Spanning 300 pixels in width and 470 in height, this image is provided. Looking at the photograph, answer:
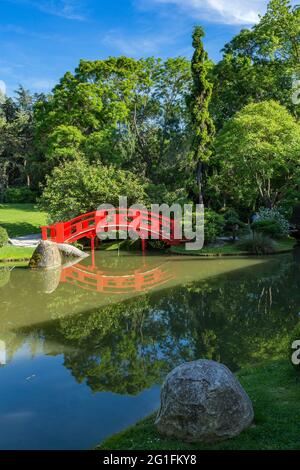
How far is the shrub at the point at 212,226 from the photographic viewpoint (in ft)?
71.7

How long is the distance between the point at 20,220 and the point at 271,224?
16.2 meters

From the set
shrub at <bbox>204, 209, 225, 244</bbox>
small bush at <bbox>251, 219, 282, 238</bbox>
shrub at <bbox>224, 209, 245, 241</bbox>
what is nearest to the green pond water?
shrub at <bbox>204, 209, 225, 244</bbox>

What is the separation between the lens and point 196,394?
475 centimetres

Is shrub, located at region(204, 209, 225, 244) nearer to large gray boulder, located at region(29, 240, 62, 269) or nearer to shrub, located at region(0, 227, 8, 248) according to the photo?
large gray boulder, located at region(29, 240, 62, 269)

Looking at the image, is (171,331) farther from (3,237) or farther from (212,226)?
(3,237)

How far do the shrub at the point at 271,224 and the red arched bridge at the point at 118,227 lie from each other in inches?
167

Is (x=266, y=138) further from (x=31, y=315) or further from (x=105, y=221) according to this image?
(x=31, y=315)

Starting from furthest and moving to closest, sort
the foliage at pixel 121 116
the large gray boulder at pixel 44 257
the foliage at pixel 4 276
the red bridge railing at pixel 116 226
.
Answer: the foliage at pixel 121 116 → the red bridge railing at pixel 116 226 → the large gray boulder at pixel 44 257 → the foliage at pixel 4 276

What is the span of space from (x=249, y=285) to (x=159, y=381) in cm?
765

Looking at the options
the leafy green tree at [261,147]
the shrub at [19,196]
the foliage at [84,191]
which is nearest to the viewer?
the leafy green tree at [261,147]

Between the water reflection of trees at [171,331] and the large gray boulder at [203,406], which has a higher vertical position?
the large gray boulder at [203,406]

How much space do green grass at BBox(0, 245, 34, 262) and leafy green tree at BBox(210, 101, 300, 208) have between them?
11154 mm

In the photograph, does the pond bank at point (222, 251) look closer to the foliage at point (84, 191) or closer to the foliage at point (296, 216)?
the foliage at point (296, 216)

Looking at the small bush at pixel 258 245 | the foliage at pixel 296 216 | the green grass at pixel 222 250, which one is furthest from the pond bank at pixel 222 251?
the foliage at pixel 296 216
